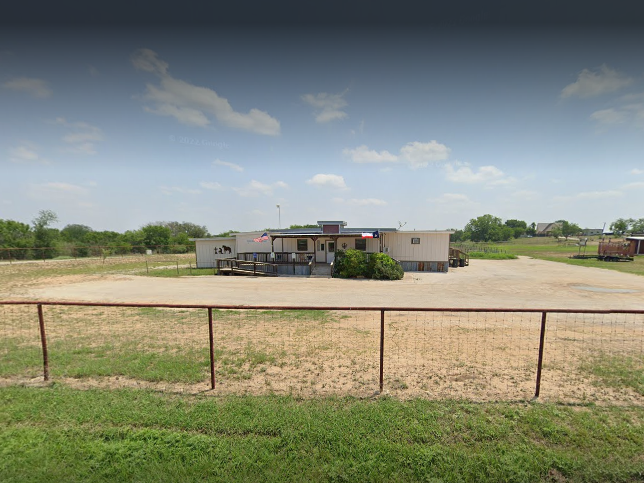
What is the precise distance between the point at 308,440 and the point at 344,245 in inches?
722

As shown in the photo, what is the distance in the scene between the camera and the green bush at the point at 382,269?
1664cm

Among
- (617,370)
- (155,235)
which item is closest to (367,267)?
(617,370)

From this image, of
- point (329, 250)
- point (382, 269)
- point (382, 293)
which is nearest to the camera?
point (382, 293)

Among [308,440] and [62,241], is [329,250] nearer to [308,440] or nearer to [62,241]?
[308,440]

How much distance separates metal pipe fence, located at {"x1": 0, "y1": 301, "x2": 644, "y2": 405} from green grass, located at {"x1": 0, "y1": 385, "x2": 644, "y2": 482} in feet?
1.77

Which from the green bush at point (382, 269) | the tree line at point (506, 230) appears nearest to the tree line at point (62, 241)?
the green bush at point (382, 269)

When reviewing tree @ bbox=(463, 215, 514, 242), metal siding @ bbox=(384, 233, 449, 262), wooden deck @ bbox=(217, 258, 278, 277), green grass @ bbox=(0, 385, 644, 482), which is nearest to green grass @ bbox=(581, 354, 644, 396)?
green grass @ bbox=(0, 385, 644, 482)

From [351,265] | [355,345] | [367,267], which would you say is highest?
[351,265]

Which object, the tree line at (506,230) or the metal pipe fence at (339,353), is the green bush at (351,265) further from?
the tree line at (506,230)

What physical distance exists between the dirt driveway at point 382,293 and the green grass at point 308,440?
6.43 metres

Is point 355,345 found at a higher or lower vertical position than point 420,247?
lower

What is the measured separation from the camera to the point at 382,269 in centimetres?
1678

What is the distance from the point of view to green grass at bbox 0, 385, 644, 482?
2.57 m

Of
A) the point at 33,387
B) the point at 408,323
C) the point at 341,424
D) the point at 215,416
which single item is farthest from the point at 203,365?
the point at 408,323
